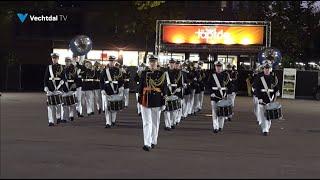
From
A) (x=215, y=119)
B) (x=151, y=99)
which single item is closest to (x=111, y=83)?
(x=215, y=119)

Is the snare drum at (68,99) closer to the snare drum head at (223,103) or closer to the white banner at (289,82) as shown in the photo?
the snare drum head at (223,103)

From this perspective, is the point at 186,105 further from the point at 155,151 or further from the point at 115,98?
the point at 155,151

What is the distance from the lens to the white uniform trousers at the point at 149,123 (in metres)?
13.1

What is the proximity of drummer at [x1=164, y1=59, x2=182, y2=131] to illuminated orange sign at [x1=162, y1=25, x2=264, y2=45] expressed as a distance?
47.0 feet

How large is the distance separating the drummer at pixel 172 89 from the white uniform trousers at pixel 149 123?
4.05 metres

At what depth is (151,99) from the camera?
13.2m

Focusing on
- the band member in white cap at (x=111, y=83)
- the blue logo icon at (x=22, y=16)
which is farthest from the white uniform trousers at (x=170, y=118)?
the blue logo icon at (x=22, y=16)

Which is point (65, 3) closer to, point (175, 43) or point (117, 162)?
point (175, 43)

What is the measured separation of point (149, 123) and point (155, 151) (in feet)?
Answer: 2.01

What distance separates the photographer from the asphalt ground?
415 inches

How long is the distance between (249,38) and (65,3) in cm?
2039

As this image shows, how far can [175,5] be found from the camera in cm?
4722

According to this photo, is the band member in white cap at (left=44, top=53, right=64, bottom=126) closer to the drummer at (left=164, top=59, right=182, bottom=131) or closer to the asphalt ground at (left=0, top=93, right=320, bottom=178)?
the asphalt ground at (left=0, top=93, right=320, bottom=178)

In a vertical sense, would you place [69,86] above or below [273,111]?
above
